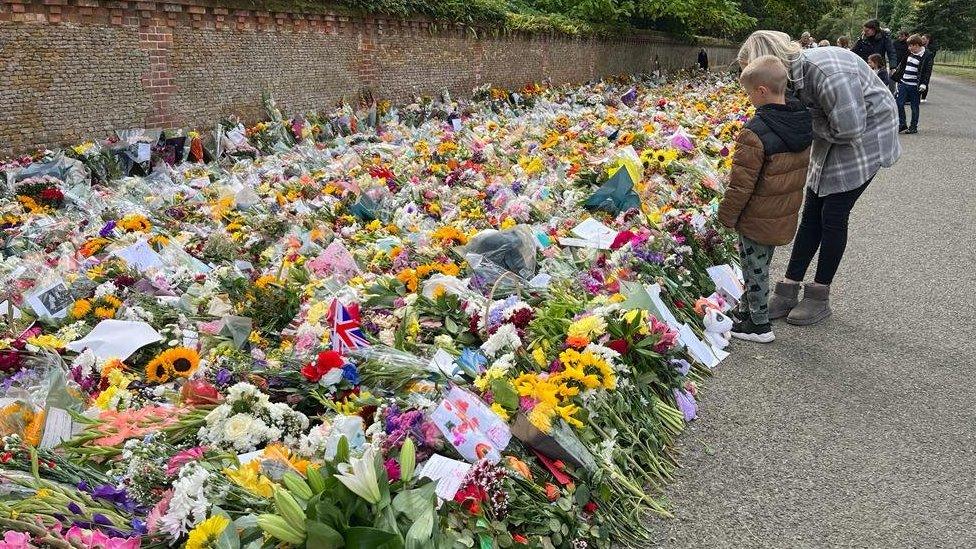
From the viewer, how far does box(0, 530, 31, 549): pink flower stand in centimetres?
190

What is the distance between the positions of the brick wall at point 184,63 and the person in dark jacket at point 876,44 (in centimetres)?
724

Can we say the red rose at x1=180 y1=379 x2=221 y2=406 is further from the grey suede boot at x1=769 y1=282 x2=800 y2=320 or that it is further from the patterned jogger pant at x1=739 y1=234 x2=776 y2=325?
the grey suede boot at x1=769 y1=282 x2=800 y2=320

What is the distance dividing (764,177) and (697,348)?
1.01m

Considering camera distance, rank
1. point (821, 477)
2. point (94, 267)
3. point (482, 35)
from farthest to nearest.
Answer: point (482, 35), point (94, 267), point (821, 477)

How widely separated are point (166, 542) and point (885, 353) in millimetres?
3778

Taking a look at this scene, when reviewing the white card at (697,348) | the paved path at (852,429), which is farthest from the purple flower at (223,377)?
the white card at (697,348)

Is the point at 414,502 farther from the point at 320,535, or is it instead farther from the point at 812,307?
the point at 812,307

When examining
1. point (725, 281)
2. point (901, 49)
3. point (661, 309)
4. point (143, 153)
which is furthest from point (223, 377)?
point (901, 49)

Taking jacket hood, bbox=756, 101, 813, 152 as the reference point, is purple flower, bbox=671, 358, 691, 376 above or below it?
below

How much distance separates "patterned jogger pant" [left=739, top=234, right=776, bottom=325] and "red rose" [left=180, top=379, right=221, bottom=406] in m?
2.97

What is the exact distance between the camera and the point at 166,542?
2.21m

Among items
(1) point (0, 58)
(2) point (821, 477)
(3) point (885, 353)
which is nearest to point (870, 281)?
(3) point (885, 353)

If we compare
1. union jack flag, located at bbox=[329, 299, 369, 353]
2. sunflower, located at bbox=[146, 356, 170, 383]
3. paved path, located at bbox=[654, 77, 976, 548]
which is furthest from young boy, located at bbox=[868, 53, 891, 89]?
sunflower, located at bbox=[146, 356, 170, 383]

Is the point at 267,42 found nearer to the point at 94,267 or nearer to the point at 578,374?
the point at 94,267
